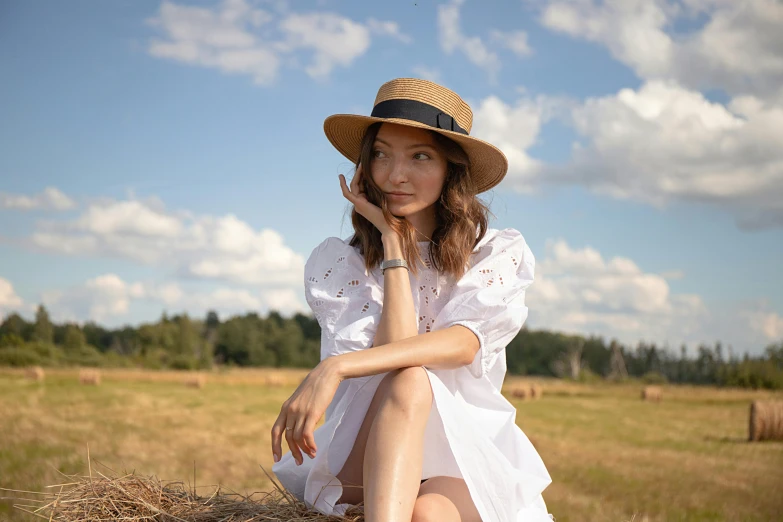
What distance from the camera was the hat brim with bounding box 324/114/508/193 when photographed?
100 inches

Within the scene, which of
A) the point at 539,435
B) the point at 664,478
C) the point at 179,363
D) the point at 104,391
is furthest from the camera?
the point at 179,363

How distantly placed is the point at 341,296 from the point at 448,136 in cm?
73

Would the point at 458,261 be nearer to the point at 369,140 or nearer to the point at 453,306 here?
the point at 453,306

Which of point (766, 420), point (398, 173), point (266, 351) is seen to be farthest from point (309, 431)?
point (266, 351)

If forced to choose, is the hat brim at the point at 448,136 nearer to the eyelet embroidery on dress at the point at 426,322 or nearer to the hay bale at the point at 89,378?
the eyelet embroidery on dress at the point at 426,322

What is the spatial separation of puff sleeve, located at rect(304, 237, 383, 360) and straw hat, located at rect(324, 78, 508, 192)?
1.59ft

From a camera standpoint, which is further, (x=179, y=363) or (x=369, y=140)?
(x=179, y=363)

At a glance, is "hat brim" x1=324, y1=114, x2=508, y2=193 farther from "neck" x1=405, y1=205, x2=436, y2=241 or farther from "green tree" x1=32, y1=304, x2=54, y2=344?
"green tree" x1=32, y1=304, x2=54, y2=344

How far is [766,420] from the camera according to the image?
12.8m

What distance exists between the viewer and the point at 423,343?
2166mm

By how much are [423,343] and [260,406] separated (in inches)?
632

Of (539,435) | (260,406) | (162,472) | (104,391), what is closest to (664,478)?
(539,435)

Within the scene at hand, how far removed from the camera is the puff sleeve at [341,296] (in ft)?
7.84


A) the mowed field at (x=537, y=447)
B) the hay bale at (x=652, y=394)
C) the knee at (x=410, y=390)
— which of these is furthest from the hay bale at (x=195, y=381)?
→ the knee at (x=410, y=390)
